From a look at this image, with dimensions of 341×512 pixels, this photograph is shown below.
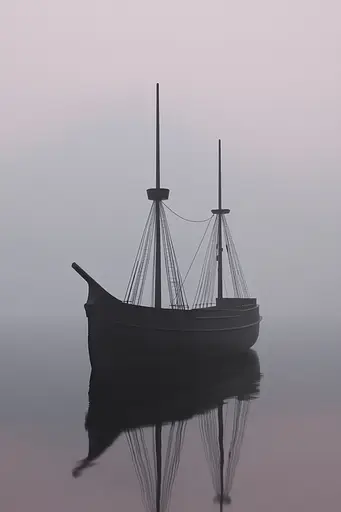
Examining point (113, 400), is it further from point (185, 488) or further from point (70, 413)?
point (185, 488)

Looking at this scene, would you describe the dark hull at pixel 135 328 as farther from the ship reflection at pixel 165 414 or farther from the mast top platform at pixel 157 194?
the mast top platform at pixel 157 194

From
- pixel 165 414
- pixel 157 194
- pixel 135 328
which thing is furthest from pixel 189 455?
pixel 157 194

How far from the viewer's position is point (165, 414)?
714 inches

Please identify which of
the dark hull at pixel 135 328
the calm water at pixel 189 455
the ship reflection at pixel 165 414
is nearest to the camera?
the calm water at pixel 189 455

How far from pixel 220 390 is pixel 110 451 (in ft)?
34.3

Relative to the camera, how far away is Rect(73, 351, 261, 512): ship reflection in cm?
1198

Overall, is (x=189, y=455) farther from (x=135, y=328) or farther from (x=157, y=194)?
(x=157, y=194)

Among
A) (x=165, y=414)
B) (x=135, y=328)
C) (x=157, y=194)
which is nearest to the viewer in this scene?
(x=165, y=414)

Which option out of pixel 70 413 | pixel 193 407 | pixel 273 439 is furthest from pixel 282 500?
pixel 70 413

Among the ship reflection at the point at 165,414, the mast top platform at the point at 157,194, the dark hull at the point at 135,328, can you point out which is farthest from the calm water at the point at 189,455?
the mast top platform at the point at 157,194

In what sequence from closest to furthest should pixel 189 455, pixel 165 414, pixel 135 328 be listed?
pixel 189 455 < pixel 165 414 < pixel 135 328

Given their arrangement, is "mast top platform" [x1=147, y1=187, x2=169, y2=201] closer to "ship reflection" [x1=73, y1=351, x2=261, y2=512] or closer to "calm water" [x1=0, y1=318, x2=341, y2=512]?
"ship reflection" [x1=73, y1=351, x2=261, y2=512]

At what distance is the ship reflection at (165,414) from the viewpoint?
472 inches

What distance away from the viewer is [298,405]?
2017 centimetres
